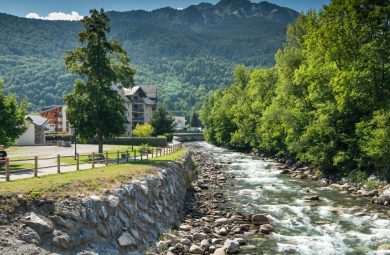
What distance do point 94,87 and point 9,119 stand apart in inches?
373

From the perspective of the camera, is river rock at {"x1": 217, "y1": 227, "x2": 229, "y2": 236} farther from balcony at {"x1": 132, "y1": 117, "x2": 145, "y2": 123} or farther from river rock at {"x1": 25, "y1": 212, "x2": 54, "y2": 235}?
balcony at {"x1": 132, "y1": 117, "x2": 145, "y2": 123}

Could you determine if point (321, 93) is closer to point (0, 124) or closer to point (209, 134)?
point (0, 124)

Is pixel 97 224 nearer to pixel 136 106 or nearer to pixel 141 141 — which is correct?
pixel 141 141

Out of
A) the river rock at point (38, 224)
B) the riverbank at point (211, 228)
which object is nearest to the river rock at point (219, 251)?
the riverbank at point (211, 228)

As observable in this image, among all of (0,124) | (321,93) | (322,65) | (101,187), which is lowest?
(101,187)

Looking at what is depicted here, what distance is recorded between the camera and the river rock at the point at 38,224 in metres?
13.3

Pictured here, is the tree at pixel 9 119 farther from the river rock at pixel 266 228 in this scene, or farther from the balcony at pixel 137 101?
the balcony at pixel 137 101

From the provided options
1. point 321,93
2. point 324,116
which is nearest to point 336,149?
point 324,116

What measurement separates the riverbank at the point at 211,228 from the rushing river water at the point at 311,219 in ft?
2.42

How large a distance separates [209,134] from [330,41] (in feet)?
238

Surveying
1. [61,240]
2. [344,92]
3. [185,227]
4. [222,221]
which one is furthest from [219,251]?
[344,92]

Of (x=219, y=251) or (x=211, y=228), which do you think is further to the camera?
(x=211, y=228)

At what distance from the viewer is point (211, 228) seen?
71.4 ft

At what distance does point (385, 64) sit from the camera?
113ft
